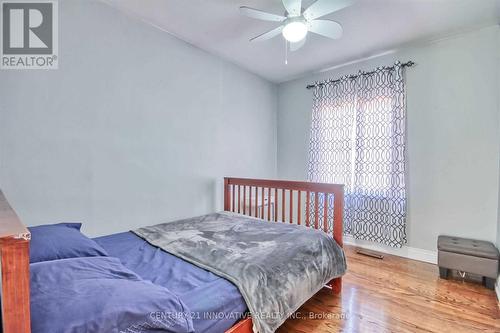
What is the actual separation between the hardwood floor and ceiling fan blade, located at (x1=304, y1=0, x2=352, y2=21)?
229 centimetres

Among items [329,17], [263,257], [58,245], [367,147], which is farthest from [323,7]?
[58,245]

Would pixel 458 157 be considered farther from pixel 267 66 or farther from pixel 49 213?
pixel 49 213

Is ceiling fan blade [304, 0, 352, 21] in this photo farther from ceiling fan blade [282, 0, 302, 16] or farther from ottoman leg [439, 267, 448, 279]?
ottoman leg [439, 267, 448, 279]

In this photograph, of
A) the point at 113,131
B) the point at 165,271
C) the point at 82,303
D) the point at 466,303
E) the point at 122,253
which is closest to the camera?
the point at 82,303

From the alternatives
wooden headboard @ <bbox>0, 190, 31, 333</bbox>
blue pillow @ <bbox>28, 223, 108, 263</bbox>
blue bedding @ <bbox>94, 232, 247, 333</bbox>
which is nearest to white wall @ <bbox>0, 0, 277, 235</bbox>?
blue pillow @ <bbox>28, 223, 108, 263</bbox>

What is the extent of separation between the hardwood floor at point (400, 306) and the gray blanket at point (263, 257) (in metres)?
0.23

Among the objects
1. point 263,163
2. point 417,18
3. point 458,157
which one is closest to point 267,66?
point 263,163

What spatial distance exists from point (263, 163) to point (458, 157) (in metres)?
2.55

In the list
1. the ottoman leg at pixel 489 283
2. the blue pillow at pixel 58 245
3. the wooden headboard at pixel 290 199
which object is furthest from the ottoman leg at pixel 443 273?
the blue pillow at pixel 58 245

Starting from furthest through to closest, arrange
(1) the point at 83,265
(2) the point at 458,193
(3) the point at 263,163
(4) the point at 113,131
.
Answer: (3) the point at 263,163 → (2) the point at 458,193 → (4) the point at 113,131 → (1) the point at 83,265

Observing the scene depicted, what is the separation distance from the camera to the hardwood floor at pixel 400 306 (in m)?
1.71

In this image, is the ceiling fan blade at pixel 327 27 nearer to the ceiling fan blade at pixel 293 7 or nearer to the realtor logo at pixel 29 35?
the ceiling fan blade at pixel 293 7

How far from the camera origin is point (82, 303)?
2.73 ft

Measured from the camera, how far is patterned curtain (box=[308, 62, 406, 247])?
118 inches
